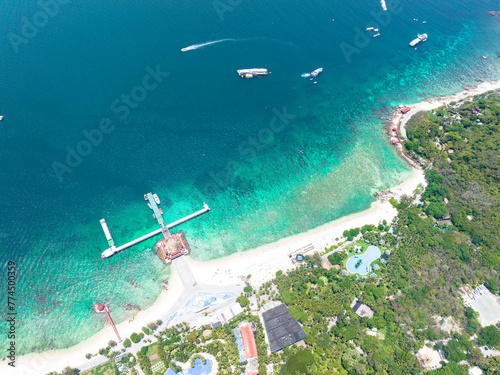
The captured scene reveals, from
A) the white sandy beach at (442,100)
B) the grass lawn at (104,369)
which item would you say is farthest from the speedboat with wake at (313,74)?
the grass lawn at (104,369)

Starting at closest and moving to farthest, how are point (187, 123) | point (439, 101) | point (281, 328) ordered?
point (281, 328), point (187, 123), point (439, 101)

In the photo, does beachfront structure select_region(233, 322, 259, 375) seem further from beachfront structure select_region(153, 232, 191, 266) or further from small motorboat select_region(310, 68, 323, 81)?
small motorboat select_region(310, 68, 323, 81)

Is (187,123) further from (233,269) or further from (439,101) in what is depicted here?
(439,101)

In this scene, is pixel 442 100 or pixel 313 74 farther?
pixel 313 74

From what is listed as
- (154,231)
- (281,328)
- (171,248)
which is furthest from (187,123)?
(281,328)

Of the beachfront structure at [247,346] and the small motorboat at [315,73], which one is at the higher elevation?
the small motorboat at [315,73]

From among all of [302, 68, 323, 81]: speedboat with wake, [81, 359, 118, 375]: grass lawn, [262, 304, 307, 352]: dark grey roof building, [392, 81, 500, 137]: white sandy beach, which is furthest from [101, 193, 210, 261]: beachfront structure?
[392, 81, 500, 137]: white sandy beach

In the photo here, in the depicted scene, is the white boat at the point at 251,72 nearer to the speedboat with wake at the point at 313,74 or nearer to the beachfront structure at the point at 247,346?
the speedboat with wake at the point at 313,74
